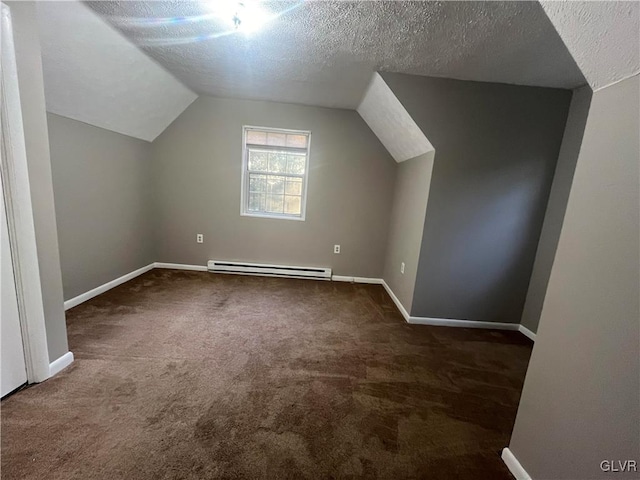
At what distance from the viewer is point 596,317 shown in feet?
2.92

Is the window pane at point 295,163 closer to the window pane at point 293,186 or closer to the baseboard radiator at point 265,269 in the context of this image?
the window pane at point 293,186

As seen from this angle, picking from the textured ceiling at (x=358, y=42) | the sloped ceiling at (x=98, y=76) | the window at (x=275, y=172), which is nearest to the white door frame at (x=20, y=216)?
the sloped ceiling at (x=98, y=76)

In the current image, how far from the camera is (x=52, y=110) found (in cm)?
212

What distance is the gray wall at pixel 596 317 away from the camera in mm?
796

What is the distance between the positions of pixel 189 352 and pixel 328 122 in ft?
9.92

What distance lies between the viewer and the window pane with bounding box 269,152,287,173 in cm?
353

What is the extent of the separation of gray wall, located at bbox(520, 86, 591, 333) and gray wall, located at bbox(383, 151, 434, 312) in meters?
1.17

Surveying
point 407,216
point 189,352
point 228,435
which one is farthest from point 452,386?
point 189,352

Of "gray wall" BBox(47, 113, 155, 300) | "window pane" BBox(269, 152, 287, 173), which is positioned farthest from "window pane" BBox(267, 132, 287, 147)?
"gray wall" BBox(47, 113, 155, 300)

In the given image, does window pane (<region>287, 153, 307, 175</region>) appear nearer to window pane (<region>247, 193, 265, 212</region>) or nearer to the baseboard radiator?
window pane (<region>247, 193, 265, 212</region>)

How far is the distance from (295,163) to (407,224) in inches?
68.7

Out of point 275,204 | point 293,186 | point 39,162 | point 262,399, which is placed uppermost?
point 293,186

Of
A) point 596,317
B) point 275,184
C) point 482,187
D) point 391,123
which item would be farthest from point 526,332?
point 275,184

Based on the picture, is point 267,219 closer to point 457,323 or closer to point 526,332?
point 457,323
